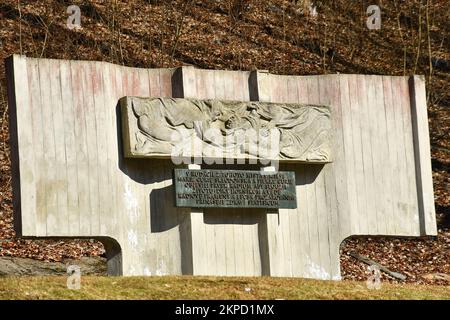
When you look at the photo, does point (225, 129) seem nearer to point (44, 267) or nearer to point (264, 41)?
point (44, 267)

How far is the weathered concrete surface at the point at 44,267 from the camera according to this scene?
971 inches

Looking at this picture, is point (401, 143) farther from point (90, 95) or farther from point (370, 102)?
point (90, 95)

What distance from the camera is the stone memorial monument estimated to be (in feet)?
64.1

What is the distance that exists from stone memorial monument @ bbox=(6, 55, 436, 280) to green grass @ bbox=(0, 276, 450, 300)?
1.44 metres

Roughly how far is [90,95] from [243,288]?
4.05m

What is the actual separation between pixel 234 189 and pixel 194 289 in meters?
3.12

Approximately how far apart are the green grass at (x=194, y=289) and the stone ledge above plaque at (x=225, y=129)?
2.27 meters

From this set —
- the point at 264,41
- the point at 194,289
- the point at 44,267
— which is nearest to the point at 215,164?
the point at 194,289

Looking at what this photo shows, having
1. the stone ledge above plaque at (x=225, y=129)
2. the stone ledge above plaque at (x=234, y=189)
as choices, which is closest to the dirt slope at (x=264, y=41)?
the stone ledge above plaque at (x=225, y=129)

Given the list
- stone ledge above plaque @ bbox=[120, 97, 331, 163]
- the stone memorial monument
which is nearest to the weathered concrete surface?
the stone memorial monument

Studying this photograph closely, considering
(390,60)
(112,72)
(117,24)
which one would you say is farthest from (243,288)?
(390,60)

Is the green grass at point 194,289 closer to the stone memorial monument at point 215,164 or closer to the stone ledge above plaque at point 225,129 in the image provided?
the stone memorial monument at point 215,164

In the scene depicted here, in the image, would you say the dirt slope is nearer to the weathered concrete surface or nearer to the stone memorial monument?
the weathered concrete surface

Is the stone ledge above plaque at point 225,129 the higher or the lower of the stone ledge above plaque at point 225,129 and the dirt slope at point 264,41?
the lower
